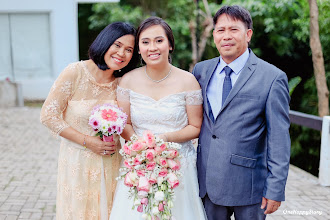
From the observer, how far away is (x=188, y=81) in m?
2.96

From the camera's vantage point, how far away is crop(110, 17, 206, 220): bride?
2869 millimetres

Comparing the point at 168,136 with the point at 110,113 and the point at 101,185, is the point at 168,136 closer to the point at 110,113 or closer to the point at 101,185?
the point at 110,113

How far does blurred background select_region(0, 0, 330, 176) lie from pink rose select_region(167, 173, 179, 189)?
7186mm

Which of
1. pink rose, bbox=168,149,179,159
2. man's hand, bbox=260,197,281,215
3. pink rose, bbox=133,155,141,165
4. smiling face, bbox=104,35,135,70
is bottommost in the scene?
man's hand, bbox=260,197,281,215

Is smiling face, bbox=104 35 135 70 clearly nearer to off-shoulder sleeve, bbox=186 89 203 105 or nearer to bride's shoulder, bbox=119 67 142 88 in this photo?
bride's shoulder, bbox=119 67 142 88

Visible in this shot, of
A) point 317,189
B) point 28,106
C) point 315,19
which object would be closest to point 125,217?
point 317,189

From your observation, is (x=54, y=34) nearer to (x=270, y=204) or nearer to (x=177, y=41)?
(x=177, y=41)

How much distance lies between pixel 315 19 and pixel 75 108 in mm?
5325

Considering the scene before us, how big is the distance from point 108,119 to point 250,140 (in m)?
1.03

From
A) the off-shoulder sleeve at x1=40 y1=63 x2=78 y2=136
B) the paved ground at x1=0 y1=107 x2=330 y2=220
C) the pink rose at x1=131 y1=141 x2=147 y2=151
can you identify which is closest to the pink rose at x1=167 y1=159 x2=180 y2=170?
the pink rose at x1=131 y1=141 x2=147 y2=151

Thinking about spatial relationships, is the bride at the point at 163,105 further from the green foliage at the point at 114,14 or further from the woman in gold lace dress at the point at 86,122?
the green foliage at the point at 114,14

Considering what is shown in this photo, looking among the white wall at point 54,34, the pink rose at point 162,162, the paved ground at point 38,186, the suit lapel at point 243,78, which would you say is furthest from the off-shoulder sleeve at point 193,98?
the white wall at point 54,34

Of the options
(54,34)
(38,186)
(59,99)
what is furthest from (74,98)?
(54,34)

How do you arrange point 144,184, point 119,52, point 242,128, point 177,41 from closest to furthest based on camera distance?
point 144,184 → point 242,128 → point 119,52 → point 177,41
